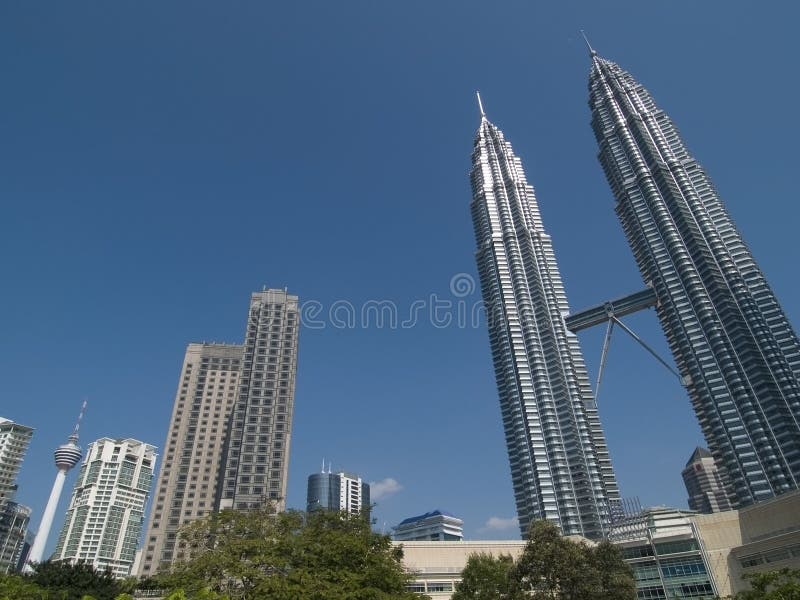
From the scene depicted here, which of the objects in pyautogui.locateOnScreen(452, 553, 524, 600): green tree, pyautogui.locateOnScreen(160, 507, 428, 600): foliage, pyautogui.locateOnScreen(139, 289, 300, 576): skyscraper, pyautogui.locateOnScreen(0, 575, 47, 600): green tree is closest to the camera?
pyautogui.locateOnScreen(160, 507, 428, 600): foliage

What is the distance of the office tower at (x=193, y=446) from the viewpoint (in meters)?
130

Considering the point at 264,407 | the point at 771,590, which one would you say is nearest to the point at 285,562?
the point at 771,590

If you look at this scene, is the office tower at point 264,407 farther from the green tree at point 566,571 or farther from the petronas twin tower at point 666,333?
the green tree at point 566,571

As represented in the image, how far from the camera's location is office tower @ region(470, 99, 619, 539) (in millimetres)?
146125

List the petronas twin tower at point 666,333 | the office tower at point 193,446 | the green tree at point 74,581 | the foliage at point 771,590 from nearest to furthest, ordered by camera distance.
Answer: the foliage at point 771,590 < the green tree at point 74,581 < the office tower at point 193,446 < the petronas twin tower at point 666,333

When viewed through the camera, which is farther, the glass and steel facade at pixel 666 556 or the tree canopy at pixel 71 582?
the glass and steel facade at pixel 666 556

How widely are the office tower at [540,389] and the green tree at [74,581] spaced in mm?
117247

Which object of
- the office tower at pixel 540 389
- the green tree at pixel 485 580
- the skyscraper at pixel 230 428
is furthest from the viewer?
the office tower at pixel 540 389

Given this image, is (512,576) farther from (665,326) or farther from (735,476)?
(665,326)

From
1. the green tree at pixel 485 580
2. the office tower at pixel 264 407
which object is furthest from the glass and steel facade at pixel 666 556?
the office tower at pixel 264 407

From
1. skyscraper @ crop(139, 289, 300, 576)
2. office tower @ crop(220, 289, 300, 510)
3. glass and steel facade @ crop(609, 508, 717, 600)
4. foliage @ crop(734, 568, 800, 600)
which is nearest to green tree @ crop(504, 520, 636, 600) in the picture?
foliage @ crop(734, 568, 800, 600)

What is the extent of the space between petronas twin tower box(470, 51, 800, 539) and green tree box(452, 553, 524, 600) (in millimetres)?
97721

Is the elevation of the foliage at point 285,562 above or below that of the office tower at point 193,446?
below

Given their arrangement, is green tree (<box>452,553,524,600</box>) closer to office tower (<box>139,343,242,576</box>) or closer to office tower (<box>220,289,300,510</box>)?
office tower (<box>220,289,300,510</box>)
